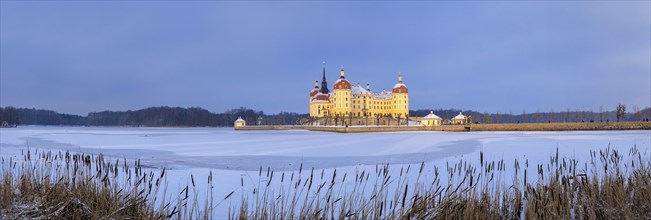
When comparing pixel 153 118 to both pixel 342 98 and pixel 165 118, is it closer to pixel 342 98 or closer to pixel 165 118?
pixel 165 118

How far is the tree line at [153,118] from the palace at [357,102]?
3527 centimetres

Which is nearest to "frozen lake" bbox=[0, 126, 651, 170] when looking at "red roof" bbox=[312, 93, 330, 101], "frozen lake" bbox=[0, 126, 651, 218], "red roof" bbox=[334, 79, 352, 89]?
"frozen lake" bbox=[0, 126, 651, 218]

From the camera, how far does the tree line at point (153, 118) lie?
140 meters

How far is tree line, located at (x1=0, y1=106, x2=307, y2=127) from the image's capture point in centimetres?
14000

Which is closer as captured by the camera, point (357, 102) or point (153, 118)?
point (357, 102)

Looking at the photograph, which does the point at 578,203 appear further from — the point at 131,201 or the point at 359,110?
the point at 359,110

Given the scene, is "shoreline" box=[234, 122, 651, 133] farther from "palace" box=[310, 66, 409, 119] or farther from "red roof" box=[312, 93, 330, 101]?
"red roof" box=[312, 93, 330, 101]

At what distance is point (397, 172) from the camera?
35.0ft

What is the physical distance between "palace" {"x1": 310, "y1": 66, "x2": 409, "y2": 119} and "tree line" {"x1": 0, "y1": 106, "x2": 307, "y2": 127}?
1388 inches

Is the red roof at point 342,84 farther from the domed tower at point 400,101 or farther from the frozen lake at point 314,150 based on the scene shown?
the frozen lake at point 314,150

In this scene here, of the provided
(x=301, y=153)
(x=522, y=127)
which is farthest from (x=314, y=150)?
(x=522, y=127)

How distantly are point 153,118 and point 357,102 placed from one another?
8962 centimetres

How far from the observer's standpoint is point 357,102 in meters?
87.5

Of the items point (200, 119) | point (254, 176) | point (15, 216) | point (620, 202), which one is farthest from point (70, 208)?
point (200, 119)
